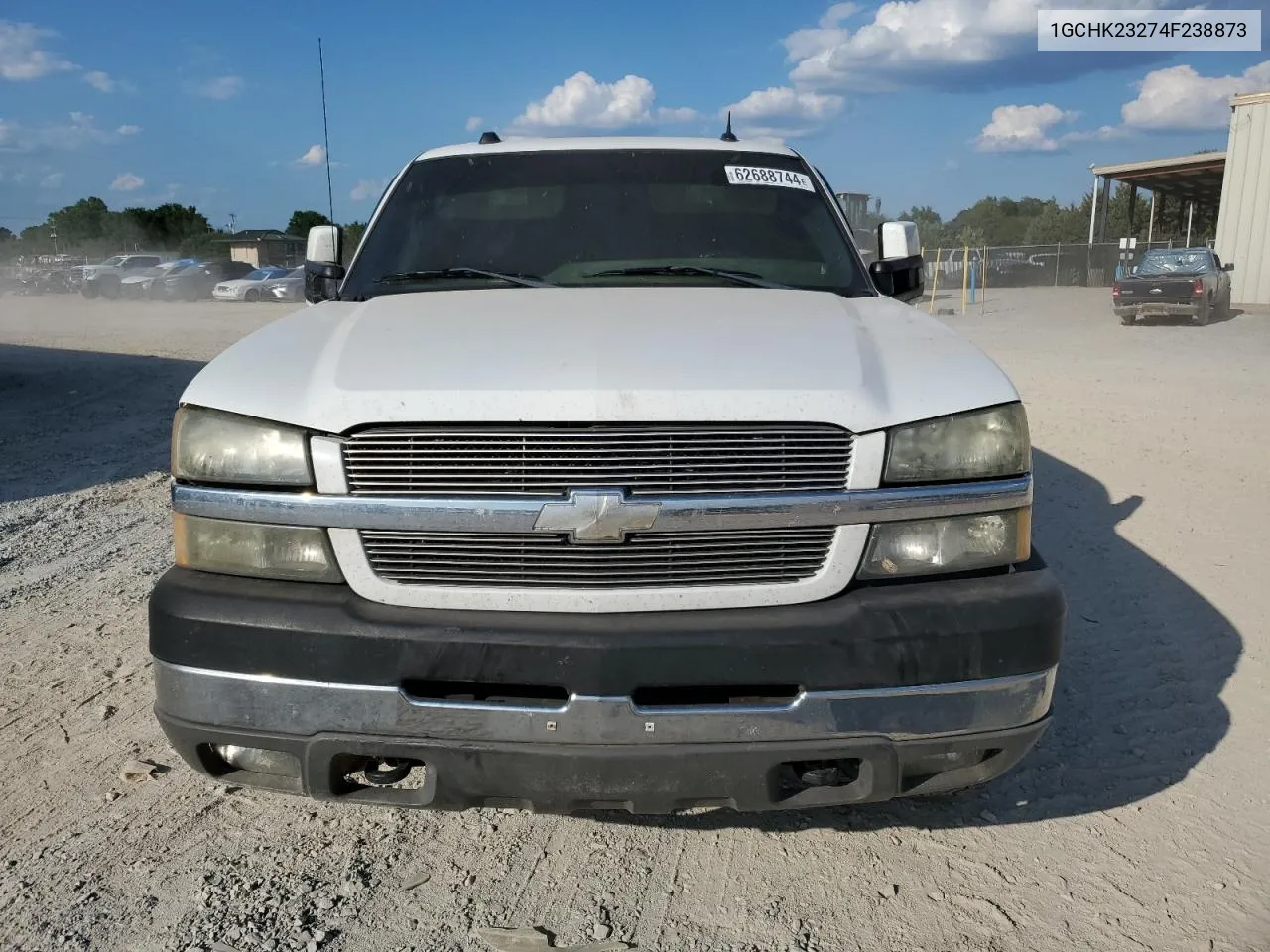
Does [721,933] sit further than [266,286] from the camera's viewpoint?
No

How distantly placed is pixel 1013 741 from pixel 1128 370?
1213 cm

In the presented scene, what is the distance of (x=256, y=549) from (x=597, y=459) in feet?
2.75

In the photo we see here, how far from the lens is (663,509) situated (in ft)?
7.18

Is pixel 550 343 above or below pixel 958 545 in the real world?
above

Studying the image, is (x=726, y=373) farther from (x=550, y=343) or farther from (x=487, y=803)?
(x=487, y=803)

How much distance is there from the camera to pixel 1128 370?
12.9m

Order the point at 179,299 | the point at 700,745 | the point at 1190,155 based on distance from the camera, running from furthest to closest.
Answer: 1. the point at 179,299
2. the point at 1190,155
3. the point at 700,745

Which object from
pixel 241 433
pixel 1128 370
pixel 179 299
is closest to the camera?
pixel 241 433

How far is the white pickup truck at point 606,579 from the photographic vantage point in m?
2.15

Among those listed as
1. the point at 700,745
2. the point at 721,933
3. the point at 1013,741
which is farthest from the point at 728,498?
the point at 721,933

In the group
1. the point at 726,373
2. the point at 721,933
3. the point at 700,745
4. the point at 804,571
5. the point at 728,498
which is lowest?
the point at 721,933

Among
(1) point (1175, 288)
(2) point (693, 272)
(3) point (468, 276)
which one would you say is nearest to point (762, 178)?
(2) point (693, 272)

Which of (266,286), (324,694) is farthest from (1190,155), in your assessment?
(324,694)

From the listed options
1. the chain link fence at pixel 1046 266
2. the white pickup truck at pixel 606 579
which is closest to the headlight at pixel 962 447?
the white pickup truck at pixel 606 579
